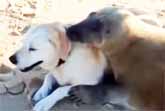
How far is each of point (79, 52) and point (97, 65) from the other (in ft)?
0.18

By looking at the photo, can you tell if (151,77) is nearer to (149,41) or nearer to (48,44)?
(149,41)

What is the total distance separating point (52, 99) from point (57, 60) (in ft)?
0.33

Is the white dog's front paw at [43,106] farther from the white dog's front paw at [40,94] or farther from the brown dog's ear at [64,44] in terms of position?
the brown dog's ear at [64,44]

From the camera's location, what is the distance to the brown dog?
111 cm

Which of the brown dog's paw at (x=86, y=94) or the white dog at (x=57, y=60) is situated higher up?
the white dog at (x=57, y=60)

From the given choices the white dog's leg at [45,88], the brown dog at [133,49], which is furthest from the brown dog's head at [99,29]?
the white dog's leg at [45,88]

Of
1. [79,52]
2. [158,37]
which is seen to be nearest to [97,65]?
[79,52]

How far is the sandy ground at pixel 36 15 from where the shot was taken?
118 cm

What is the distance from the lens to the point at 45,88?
3.89ft

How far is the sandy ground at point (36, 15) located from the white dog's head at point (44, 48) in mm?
40

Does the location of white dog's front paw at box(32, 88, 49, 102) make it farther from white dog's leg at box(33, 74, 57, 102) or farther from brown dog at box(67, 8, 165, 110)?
brown dog at box(67, 8, 165, 110)

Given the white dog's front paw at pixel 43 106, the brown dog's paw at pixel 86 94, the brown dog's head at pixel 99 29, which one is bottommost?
the white dog's front paw at pixel 43 106

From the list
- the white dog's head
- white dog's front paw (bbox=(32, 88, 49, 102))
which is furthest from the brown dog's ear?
white dog's front paw (bbox=(32, 88, 49, 102))

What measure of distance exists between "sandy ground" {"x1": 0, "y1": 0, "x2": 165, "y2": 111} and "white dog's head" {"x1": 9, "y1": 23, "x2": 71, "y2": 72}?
0.13 ft
